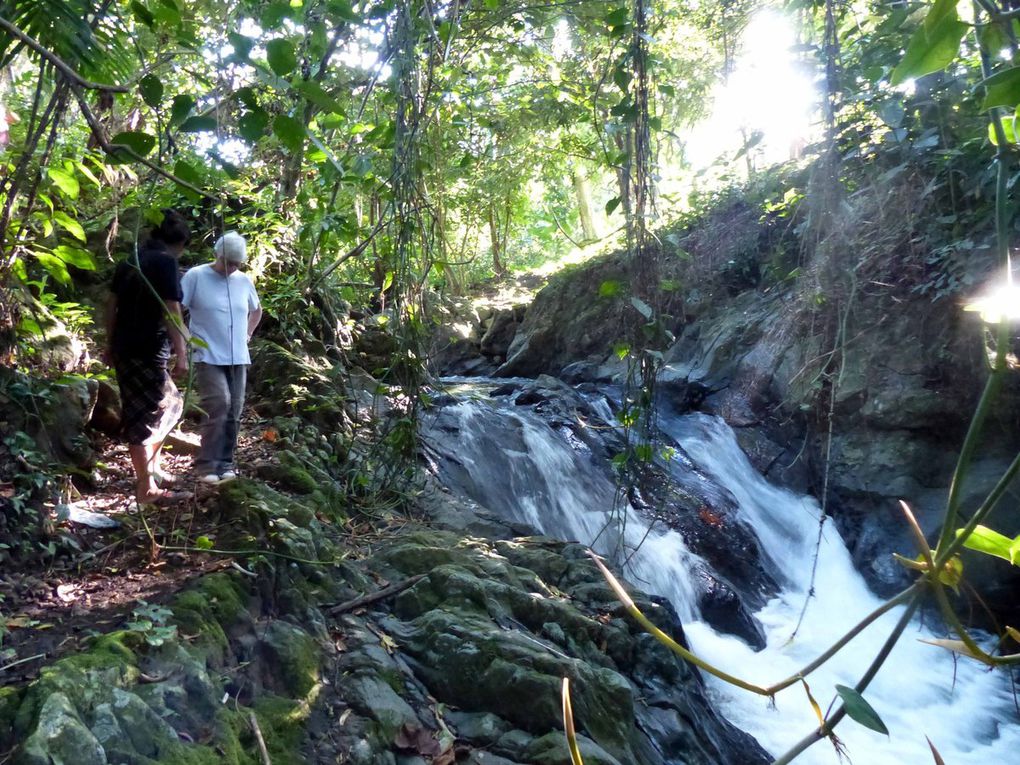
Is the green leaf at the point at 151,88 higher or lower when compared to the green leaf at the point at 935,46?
higher

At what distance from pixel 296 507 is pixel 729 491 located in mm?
5831

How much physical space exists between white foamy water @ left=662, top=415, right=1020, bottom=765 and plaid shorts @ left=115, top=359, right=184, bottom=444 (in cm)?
415

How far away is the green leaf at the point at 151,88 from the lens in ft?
6.05

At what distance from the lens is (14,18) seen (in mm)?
2125

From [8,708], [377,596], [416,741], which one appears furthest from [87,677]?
[377,596]

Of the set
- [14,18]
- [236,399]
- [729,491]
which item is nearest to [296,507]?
[236,399]

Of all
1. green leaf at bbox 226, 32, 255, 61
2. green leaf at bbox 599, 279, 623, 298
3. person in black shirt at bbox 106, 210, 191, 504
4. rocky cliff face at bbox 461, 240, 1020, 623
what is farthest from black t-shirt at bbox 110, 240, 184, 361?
rocky cliff face at bbox 461, 240, 1020, 623

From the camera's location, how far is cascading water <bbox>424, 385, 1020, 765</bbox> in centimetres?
540

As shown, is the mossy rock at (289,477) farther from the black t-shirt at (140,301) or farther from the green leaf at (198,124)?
the green leaf at (198,124)

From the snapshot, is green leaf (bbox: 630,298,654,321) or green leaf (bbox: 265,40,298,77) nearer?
green leaf (bbox: 265,40,298,77)

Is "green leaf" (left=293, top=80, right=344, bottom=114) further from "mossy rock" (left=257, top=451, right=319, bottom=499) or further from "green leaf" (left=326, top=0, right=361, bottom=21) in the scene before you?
"mossy rock" (left=257, top=451, right=319, bottom=499)

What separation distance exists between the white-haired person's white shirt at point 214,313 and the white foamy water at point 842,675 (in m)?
4.05

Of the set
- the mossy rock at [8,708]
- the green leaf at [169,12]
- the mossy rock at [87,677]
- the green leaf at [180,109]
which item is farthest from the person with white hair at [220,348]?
the green leaf at [180,109]

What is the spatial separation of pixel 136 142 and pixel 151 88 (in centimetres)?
35
